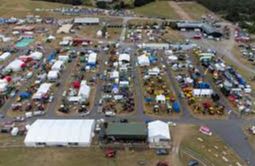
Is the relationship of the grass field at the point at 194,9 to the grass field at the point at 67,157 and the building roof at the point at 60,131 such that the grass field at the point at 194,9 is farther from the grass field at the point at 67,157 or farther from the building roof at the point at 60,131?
the grass field at the point at 67,157

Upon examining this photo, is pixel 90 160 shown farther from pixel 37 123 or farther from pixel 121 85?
pixel 121 85

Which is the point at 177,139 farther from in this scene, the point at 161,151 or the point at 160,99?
the point at 160,99

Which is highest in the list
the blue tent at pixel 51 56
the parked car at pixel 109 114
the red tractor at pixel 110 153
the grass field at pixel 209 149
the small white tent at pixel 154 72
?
the blue tent at pixel 51 56

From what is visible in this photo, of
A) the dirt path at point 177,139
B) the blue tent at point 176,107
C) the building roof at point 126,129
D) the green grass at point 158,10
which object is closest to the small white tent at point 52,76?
the building roof at point 126,129

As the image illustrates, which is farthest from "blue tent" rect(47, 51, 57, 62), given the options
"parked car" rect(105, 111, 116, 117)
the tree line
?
the tree line

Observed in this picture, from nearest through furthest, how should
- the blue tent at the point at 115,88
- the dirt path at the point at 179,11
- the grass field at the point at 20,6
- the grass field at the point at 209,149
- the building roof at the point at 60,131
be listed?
the grass field at the point at 209,149, the building roof at the point at 60,131, the blue tent at the point at 115,88, the dirt path at the point at 179,11, the grass field at the point at 20,6

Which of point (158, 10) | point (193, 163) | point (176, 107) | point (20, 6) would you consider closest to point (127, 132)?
point (193, 163)

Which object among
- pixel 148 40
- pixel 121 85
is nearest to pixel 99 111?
pixel 121 85

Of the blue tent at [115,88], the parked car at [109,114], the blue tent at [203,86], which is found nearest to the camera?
the parked car at [109,114]
